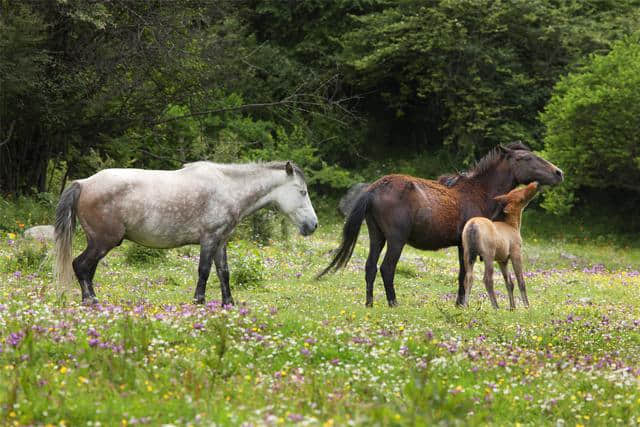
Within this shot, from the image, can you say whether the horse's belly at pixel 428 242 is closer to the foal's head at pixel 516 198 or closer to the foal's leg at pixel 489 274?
the foal's leg at pixel 489 274

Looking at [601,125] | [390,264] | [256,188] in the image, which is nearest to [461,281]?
[390,264]

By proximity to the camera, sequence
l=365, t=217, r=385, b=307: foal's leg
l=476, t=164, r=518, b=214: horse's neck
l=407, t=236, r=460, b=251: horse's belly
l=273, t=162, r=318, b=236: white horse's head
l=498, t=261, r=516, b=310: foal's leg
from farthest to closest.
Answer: l=476, t=164, r=518, b=214: horse's neck, l=407, t=236, r=460, b=251: horse's belly, l=498, t=261, r=516, b=310: foal's leg, l=365, t=217, r=385, b=307: foal's leg, l=273, t=162, r=318, b=236: white horse's head

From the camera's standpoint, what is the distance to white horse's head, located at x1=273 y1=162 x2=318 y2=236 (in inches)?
517

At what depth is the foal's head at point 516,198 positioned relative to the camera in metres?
14.4

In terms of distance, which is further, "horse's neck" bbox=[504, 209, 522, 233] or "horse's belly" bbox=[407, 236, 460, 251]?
"horse's neck" bbox=[504, 209, 522, 233]

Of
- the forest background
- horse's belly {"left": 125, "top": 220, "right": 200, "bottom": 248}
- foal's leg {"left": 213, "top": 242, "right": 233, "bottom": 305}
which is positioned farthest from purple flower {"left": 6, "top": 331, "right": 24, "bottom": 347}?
the forest background

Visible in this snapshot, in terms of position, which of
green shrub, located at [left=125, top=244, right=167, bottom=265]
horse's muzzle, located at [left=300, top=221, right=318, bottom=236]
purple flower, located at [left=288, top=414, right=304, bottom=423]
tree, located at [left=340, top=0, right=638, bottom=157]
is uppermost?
tree, located at [left=340, top=0, right=638, bottom=157]

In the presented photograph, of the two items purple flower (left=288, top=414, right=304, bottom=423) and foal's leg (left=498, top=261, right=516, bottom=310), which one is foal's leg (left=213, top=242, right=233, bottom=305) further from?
purple flower (left=288, top=414, right=304, bottom=423)

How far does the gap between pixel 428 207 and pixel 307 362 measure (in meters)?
5.49

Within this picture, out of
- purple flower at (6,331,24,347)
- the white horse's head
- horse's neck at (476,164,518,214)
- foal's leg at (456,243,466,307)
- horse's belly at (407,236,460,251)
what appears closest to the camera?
purple flower at (6,331,24,347)

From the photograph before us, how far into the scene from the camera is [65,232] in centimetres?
1163


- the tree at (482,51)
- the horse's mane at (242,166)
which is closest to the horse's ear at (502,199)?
the horse's mane at (242,166)

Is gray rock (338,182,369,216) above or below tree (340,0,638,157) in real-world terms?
below

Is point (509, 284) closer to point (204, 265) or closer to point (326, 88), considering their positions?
point (204, 265)
